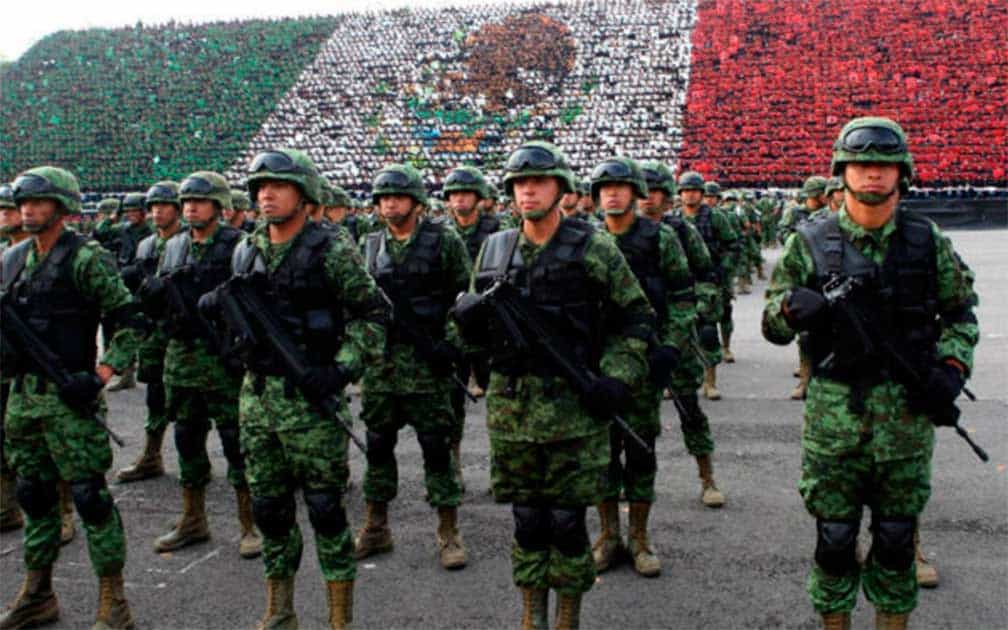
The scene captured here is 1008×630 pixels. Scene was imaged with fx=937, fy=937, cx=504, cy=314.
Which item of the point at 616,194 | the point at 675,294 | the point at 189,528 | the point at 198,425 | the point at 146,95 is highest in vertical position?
the point at 146,95

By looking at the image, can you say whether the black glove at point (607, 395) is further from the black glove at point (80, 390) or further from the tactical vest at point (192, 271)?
the tactical vest at point (192, 271)

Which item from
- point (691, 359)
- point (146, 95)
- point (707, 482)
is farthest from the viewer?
point (146, 95)

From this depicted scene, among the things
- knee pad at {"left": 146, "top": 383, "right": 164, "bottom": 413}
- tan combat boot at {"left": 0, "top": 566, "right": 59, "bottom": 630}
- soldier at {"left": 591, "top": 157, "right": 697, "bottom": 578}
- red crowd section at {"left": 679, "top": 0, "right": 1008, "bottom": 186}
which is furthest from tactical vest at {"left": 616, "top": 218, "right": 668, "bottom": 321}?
red crowd section at {"left": 679, "top": 0, "right": 1008, "bottom": 186}

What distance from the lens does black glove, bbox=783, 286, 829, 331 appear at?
3.76m

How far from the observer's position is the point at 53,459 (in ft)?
15.3

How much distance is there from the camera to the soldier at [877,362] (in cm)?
386

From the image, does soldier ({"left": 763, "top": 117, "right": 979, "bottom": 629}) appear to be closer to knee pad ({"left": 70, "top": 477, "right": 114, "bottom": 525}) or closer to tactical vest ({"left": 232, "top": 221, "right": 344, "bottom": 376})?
tactical vest ({"left": 232, "top": 221, "right": 344, "bottom": 376})

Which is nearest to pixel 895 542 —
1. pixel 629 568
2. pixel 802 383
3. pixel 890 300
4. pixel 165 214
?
pixel 890 300

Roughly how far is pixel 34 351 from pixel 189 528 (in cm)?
182

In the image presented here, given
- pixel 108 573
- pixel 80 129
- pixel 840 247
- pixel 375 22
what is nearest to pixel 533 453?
pixel 840 247

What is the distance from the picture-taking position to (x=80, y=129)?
3688 centimetres

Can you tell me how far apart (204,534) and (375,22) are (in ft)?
137

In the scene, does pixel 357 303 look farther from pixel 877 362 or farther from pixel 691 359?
pixel 691 359

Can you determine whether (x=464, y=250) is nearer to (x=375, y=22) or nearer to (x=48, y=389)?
(x=48, y=389)
